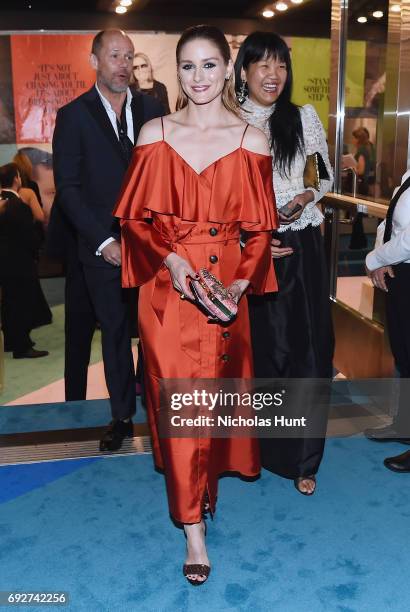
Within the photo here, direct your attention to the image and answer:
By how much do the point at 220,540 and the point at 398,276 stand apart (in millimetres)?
1283

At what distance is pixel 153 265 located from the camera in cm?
225

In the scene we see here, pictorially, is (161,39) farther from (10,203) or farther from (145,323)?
(145,323)

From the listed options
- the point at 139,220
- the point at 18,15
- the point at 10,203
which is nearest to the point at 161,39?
the point at 18,15

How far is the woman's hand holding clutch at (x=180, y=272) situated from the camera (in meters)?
2.12

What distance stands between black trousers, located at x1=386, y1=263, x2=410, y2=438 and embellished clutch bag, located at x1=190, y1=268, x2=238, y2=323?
3.66 feet

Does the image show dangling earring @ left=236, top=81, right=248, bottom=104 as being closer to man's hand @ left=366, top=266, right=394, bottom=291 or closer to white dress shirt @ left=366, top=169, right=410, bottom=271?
white dress shirt @ left=366, top=169, right=410, bottom=271

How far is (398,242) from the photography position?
279cm

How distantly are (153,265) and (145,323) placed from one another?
0.19 metres

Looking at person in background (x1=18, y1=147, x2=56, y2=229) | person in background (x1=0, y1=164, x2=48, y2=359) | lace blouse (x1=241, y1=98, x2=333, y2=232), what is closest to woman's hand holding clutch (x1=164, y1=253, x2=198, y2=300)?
lace blouse (x1=241, y1=98, x2=333, y2=232)

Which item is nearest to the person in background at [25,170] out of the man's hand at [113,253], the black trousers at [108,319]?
the black trousers at [108,319]

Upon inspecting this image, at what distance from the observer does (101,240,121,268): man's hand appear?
285cm

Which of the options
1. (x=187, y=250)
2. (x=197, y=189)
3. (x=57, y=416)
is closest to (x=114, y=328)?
(x=57, y=416)

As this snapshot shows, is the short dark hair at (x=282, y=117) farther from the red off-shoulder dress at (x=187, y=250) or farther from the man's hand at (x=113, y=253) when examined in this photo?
the man's hand at (x=113, y=253)

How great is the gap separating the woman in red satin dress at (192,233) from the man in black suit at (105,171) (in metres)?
0.64
